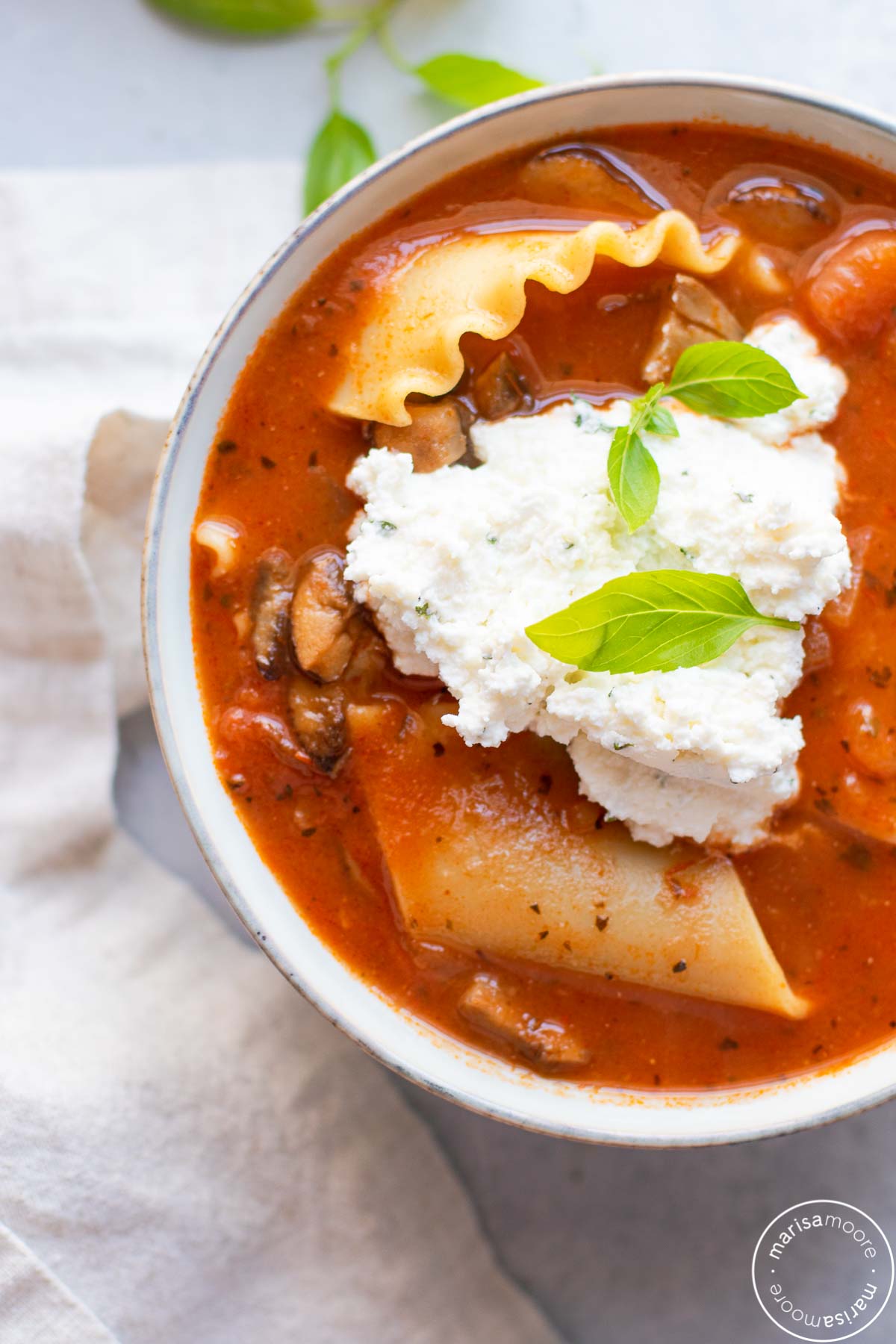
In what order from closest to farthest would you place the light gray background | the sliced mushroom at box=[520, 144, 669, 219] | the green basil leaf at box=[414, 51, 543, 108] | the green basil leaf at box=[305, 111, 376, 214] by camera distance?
the sliced mushroom at box=[520, 144, 669, 219] → the green basil leaf at box=[414, 51, 543, 108] → the green basil leaf at box=[305, 111, 376, 214] → the light gray background

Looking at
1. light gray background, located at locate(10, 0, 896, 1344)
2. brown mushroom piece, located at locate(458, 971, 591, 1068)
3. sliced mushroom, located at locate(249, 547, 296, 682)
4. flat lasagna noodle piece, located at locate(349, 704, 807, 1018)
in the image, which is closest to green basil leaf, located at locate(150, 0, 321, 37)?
light gray background, located at locate(10, 0, 896, 1344)

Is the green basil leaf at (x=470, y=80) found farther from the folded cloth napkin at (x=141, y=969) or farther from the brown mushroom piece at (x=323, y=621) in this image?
the brown mushroom piece at (x=323, y=621)

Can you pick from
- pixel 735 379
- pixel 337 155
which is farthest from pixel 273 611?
pixel 337 155

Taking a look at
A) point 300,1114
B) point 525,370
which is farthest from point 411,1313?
point 525,370

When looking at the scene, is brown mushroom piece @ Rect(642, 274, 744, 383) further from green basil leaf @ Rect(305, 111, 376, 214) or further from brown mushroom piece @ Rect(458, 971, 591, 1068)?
brown mushroom piece @ Rect(458, 971, 591, 1068)

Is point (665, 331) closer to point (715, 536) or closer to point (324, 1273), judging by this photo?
point (715, 536)

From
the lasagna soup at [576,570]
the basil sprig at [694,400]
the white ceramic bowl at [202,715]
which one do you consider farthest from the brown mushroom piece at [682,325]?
the white ceramic bowl at [202,715]

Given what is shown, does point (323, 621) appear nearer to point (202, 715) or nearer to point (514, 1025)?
point (202, 715)
